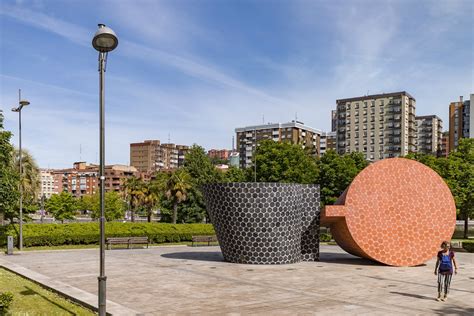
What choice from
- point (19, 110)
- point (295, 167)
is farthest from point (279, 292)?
point (295, 167)

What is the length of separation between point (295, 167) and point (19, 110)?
103 feet

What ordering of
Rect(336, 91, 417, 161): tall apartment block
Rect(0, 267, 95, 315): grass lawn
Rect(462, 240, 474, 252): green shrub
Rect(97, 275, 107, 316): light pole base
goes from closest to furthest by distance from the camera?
1. Rect(97, 275, 107, 316): light pole base
2. Rect(0, 267, 95, 315): grass lawn
3. Rect(462, 240, 474, 252): green shrub
4. Rect(336, 91, 417, 161): tall apartment block

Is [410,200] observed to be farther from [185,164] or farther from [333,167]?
[185,164]

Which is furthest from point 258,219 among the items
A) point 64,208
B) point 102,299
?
point 64,208

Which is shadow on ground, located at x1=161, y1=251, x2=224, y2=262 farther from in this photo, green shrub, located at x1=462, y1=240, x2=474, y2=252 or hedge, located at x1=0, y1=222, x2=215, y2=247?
green shrub, located at x1=462, y1=240, x2=474, y2=252

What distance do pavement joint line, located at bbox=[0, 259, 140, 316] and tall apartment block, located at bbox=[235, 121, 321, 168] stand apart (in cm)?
12338

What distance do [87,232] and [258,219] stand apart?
17.9 m

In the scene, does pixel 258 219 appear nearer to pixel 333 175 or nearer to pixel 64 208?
pixel 333 175

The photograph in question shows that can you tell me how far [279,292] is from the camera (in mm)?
15250

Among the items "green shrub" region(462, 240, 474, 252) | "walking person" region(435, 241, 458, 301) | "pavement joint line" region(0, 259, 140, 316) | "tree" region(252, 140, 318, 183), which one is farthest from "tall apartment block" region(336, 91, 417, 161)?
"pavement joint line" region(0, 259, 140, 316)

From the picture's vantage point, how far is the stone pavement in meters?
13.0

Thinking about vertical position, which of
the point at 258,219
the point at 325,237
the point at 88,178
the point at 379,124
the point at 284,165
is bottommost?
the point at 88,178

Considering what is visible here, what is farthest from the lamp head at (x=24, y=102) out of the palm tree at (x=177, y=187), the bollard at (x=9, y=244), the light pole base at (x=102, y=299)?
the palm tree at (x=177, y=187)

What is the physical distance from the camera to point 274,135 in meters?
151
